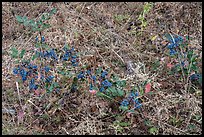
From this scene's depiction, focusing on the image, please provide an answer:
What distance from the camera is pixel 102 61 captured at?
2.88 meters

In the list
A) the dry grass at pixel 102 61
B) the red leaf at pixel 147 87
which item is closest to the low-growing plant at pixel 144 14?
the dry grass at pixel 102 61

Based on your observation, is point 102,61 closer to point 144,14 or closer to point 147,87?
point 147,87

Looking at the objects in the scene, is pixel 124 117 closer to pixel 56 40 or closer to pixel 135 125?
pixel 135 125

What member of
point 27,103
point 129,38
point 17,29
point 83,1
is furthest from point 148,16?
point 27,103

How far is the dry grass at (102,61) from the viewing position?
237 centimetres

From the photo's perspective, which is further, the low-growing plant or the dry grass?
the low-growing plant

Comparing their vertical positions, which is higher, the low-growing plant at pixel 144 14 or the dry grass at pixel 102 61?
the low-growing plant at pixel 144 14

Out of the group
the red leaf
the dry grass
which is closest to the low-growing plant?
the dry grass

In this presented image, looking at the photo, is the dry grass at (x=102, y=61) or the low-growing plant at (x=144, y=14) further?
the low-growing plant at (x=144, y=14)

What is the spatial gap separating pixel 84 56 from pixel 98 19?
649 mm

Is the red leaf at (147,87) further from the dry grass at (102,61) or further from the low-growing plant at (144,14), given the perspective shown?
the low-growing plant at (144,14)

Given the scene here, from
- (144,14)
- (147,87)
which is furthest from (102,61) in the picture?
(144,14)

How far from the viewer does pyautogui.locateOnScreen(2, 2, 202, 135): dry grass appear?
237 cm

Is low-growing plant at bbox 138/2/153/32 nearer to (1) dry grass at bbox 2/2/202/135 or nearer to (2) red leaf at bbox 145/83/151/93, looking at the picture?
(1) dry grass at bbox 2/2/202/135
